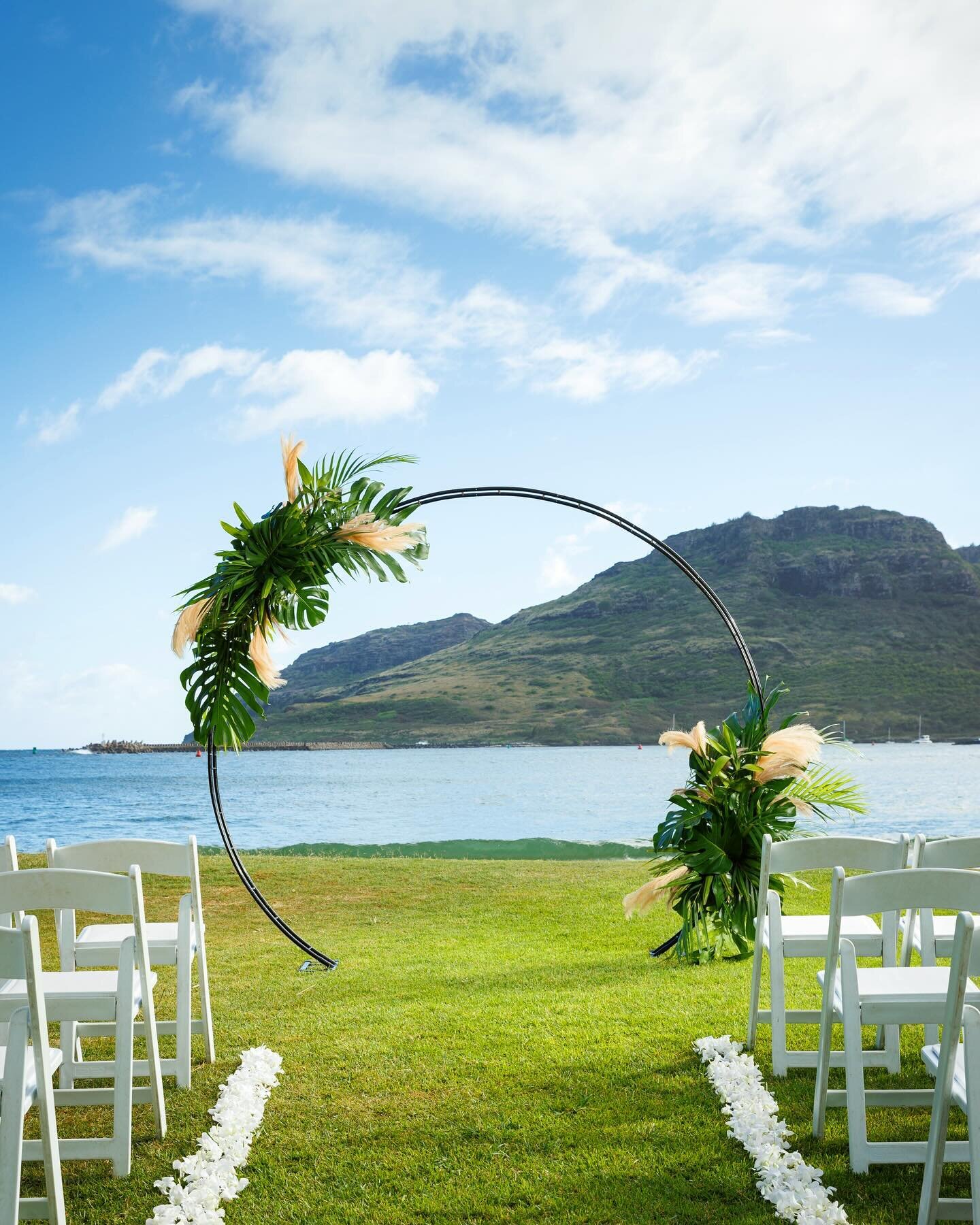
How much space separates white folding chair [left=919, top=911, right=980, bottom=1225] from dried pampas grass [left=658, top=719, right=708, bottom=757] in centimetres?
→ 380

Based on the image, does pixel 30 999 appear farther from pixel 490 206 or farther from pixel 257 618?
pixel 490 206

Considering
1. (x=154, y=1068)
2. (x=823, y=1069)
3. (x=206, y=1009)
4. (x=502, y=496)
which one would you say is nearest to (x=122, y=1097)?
(x=154, y=1068)

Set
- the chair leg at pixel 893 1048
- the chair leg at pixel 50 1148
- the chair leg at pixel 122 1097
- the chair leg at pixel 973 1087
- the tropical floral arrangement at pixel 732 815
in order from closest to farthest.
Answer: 1. the chair leg at pixel 973 1087
2. the chair leg at pixel 50 1148
3. the chair leg at pixel 122 1097
4. the chair leg at pixel 893 1048
5. the tropical floral arrangement at pixel 732 815

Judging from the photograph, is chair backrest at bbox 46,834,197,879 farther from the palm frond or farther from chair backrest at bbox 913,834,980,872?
the palm frond

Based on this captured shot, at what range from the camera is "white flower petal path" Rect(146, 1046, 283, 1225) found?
3129 mm

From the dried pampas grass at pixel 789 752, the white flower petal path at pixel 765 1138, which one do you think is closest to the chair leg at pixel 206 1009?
the white flower petal path at pixel 765 1138

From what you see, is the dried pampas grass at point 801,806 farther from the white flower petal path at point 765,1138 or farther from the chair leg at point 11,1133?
the chair leg at point 11,1133

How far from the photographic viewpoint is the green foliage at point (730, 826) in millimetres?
6688

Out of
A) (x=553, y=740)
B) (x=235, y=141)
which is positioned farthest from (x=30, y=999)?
(x=553, y=740)

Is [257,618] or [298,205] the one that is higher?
[298,205]

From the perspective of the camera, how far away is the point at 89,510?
21281mm

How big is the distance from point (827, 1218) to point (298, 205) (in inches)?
558

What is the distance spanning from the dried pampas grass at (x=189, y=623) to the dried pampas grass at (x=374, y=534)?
1095mm

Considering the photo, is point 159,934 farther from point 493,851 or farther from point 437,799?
point 437,799
